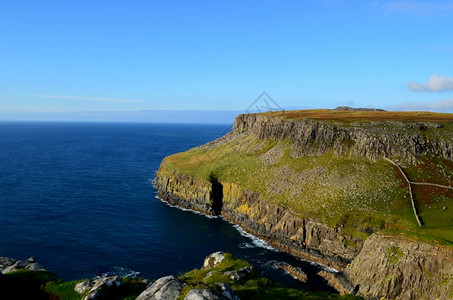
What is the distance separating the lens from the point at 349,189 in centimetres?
7981

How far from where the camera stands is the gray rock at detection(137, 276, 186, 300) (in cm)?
2425

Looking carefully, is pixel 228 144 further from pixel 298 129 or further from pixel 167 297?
pixel 167 297

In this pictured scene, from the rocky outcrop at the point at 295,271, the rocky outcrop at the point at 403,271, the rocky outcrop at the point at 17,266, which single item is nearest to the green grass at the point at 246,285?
the rocky outcrop at the point at 17,266

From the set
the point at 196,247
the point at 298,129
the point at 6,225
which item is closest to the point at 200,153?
the point at 298,129

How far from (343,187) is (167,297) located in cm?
6773

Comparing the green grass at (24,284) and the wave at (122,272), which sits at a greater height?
the green grass at (24,284)

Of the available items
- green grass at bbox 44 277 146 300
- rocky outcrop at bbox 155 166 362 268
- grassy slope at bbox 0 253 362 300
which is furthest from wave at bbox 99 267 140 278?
rocky outcrop at bbox 155 166 362 268

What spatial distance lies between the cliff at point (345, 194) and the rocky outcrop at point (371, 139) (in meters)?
0.29

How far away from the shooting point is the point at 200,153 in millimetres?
133500

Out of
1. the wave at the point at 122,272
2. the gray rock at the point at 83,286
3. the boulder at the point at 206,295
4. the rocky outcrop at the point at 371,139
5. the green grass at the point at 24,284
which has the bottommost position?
the wave at the point at 122,272

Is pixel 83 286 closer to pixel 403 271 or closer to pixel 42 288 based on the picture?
pixel 42 288

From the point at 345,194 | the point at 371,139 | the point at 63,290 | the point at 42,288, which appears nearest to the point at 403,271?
the point at 345,194

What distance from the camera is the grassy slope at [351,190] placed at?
67938 mm

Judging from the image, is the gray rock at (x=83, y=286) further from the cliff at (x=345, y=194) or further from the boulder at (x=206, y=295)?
the cliff at (x=345, y=194)
